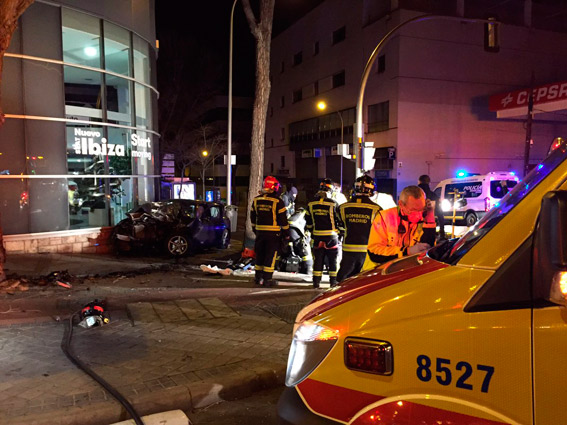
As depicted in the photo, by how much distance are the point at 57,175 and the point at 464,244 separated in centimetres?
1145

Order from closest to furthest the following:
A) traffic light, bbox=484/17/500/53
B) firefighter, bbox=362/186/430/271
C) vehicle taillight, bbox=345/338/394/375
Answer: vehicle taillight, bbox=345/338/394/375
firefighter, bbox=362/186/430/271
traffic light, bbox=484/17/500/53

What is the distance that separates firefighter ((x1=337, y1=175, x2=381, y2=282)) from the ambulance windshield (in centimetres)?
425

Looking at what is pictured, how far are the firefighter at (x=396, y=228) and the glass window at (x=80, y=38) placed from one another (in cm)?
1075

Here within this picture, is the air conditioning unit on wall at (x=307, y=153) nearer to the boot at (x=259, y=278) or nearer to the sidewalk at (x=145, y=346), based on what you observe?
the sidewalk at (x=145, y=346)

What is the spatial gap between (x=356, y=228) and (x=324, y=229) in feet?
3.31

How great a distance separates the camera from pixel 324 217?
7.84 metres

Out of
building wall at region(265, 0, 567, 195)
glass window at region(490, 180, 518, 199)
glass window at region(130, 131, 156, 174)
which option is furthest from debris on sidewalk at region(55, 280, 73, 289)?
building wall at region(265, 0, 567, 195)

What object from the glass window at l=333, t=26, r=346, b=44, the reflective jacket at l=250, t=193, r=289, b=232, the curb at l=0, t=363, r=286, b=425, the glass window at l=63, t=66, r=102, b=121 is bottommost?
the curb at l=0, t=363, r=286, b=425

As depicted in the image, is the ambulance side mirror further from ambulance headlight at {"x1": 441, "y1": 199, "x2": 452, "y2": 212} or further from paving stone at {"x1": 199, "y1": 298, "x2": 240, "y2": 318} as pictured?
ambulance headlight at {"x1": 441, "y1": 199, "x2": 452, "y2": 212}

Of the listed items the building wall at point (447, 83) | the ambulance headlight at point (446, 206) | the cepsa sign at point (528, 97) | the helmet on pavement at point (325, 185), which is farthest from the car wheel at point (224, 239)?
the building wall at point (447, 83)

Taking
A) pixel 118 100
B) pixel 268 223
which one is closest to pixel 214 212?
pixel 118 100

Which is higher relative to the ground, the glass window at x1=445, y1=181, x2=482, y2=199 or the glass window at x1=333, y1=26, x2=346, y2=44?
the glass window at x1=333, y1=26, x2=346, y2=44

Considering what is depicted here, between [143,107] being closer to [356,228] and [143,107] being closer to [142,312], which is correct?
[142,312]

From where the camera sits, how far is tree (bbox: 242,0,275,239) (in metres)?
15.0
